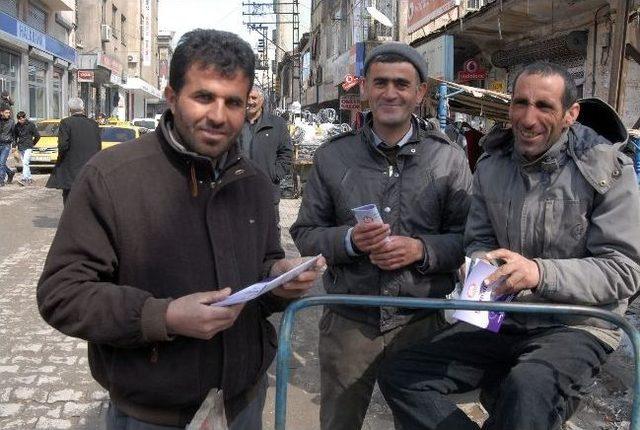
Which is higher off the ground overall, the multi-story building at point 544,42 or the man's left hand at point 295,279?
the multi-story building at point 544,42

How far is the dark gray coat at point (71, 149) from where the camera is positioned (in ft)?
29.6

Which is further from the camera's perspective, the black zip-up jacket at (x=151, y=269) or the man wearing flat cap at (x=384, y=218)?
the man wearing flat cap at (x=384, y=218)

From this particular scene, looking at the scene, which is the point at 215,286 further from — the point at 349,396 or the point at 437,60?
the point at 437,60

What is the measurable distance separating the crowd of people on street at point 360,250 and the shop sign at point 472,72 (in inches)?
491

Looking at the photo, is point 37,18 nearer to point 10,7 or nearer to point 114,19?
point 10,7

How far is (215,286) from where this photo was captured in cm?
197

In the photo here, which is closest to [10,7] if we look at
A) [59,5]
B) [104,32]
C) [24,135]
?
[59,5]

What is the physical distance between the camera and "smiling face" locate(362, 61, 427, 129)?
2.87m

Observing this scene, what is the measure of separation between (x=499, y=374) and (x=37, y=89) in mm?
28974

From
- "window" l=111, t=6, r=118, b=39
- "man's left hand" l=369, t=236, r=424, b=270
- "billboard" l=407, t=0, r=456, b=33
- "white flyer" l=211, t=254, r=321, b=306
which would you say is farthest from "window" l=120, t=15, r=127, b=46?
"white flyer" l=211, t=254, r=321, b=306

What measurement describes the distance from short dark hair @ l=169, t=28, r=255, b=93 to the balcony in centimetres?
2944

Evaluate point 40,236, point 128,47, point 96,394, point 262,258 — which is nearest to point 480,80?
point 40,236

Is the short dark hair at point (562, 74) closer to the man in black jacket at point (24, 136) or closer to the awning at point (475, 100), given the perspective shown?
the awning at point (475, 100)

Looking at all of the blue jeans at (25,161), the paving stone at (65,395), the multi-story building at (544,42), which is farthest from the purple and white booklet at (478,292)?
the blue jeans at (25,161)
